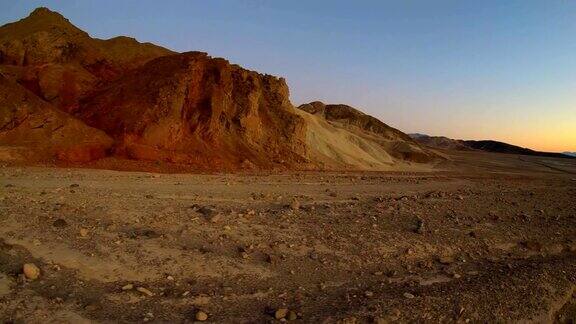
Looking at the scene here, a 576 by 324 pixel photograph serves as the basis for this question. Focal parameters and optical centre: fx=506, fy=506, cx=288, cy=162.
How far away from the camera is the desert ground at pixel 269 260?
18.7ft

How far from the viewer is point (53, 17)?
28.9m

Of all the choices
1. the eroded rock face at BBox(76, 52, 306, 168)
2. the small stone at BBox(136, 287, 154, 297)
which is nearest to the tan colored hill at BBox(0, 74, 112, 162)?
the eroded rock face at BBox(76, 52, 306, 168)

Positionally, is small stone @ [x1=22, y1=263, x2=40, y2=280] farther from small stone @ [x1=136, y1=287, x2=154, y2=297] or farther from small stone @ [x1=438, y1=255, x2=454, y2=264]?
small stone @ [x1=438, y1=255, x2=454, y2=264]

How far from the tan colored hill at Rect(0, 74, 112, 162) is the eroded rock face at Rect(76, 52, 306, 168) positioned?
1161 millimetres

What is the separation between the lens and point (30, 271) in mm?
6027

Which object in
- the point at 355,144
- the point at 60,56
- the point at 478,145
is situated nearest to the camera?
the point at 60,56

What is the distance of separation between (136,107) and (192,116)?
97.4 inches

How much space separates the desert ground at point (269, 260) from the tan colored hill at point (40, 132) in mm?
7763

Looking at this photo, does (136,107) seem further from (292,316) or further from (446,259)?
(292,316)

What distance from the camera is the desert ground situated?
5.71 m

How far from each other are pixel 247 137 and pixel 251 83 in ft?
10.8

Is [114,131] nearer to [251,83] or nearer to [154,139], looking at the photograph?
[154,139]

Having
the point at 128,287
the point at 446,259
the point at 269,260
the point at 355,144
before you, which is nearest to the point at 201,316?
the point at 128,287

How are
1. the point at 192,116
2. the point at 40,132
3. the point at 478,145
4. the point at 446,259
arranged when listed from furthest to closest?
the point at 478,145 < the point at 192,116 < the point at 40,132 < the point at 446,259
